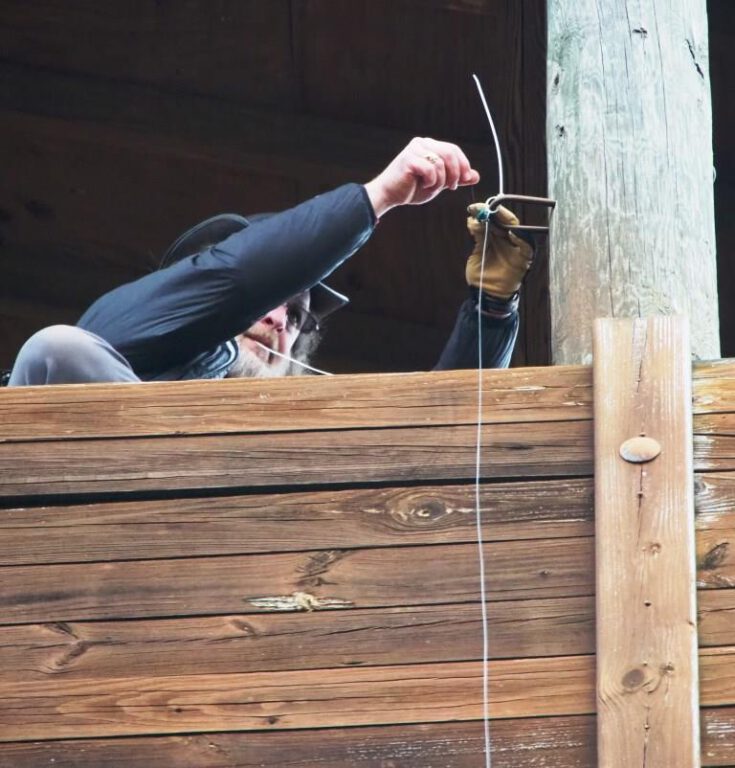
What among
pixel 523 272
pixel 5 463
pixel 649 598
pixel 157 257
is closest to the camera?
pixel 649 598

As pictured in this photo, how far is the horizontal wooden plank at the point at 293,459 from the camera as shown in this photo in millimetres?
2801

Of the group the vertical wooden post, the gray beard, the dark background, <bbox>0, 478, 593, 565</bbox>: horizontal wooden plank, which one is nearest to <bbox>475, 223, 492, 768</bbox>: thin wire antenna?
<bbox>0, 478, 593, 565</bbox>: horizontal wooden plank

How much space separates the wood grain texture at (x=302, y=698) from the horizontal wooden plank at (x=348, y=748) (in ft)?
0.05

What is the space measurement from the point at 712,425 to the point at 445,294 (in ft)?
8.42

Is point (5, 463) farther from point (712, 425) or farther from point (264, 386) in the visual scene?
point (712, 425)

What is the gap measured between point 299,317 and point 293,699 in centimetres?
153

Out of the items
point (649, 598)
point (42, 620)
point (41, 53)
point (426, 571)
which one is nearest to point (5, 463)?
point (42, 620)

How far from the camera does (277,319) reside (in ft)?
13.1

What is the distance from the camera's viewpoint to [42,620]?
2.78 m

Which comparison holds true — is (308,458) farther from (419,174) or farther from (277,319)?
(277,319)

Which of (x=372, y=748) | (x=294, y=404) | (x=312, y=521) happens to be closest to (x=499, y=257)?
(x=294, y=404)

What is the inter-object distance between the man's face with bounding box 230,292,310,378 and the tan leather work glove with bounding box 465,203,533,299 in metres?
0.67

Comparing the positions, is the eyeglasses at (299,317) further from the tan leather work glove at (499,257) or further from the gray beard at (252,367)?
the tan leather work glove at (499,257)

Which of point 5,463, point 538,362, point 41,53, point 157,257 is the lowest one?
point 5,463
